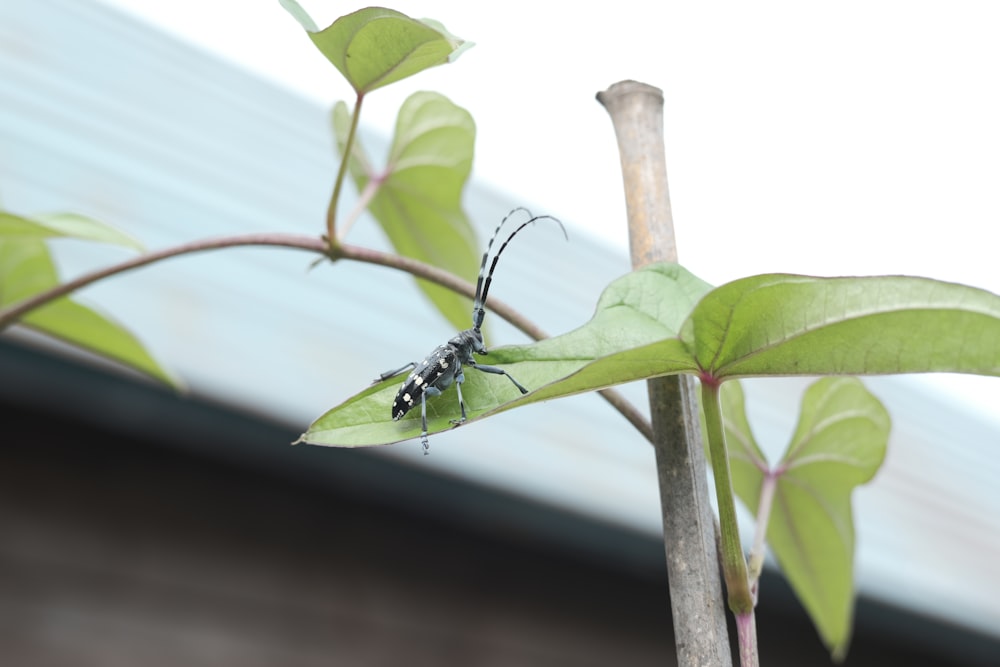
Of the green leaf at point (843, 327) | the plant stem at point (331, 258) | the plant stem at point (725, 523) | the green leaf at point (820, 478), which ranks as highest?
the plant stem at point (331, 258)

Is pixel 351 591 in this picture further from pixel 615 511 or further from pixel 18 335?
pixel 18 335

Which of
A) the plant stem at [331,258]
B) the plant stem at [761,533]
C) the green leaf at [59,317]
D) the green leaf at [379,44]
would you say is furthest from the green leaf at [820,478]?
the green leaf at [59,317]

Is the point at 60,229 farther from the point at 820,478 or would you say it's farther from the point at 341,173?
the point at 820,478

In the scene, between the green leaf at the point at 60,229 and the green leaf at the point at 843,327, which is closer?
the green leaf at the point at 843,327

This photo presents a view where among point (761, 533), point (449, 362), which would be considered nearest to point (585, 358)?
point (761, 533)

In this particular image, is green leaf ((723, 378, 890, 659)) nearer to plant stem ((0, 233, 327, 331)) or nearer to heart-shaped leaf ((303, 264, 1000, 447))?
heart-shaped leaf ((303, 264, 1000, 447))

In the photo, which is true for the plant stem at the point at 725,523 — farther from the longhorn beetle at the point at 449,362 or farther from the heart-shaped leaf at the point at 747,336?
the longhorn beetle at the point at 449,362
